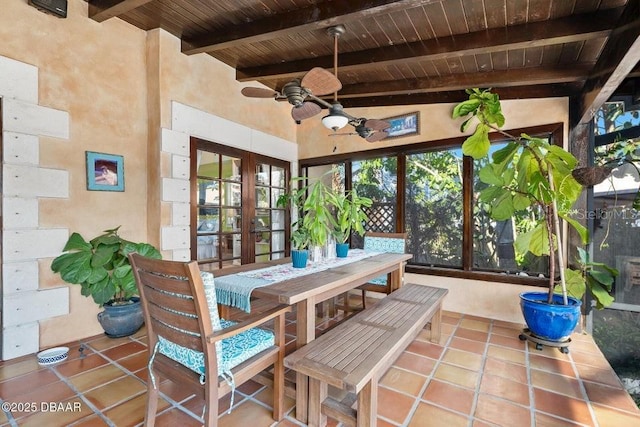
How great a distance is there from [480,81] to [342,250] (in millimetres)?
2342

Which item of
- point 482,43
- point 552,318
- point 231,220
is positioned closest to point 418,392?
point 552,318

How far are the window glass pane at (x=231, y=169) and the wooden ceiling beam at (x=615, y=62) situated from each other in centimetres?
381

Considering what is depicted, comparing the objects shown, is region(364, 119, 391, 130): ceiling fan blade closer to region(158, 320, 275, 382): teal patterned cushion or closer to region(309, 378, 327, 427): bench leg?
region(158, 320, 275, 382): teal patterned cushion

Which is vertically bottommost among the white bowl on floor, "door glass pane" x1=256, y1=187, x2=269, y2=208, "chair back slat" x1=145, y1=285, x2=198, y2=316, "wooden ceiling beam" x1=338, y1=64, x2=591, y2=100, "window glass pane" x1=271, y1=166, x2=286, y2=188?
the white bowl on floor

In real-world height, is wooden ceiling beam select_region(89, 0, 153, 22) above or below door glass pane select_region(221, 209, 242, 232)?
above

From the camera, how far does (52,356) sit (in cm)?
237

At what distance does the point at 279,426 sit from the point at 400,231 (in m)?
2.89

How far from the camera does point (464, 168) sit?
143 inches

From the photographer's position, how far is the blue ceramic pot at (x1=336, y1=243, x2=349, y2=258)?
2.85 metres

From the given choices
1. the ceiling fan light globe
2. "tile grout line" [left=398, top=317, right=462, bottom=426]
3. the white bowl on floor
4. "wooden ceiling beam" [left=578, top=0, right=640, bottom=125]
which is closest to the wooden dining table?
"tile grout line" [left=398, top=317, right=462, bottom=426]

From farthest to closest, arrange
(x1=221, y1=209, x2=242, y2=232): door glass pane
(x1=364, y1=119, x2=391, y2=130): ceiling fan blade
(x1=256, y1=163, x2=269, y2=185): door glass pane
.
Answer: (x1=256, y1=163, x2=269, y2=185): door glass pane → (x1=221, y1=209, x2=242, y2=232): door glass pane → (x1=364, y1=119, x2=391, y2=130): ceiling fan blade

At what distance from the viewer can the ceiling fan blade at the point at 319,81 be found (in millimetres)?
2043

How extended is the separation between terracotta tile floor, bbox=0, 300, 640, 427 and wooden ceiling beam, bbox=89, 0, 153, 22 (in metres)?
2.90

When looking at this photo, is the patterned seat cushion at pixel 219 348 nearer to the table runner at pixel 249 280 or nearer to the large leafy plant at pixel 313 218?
the table runner at pixel 249 280
